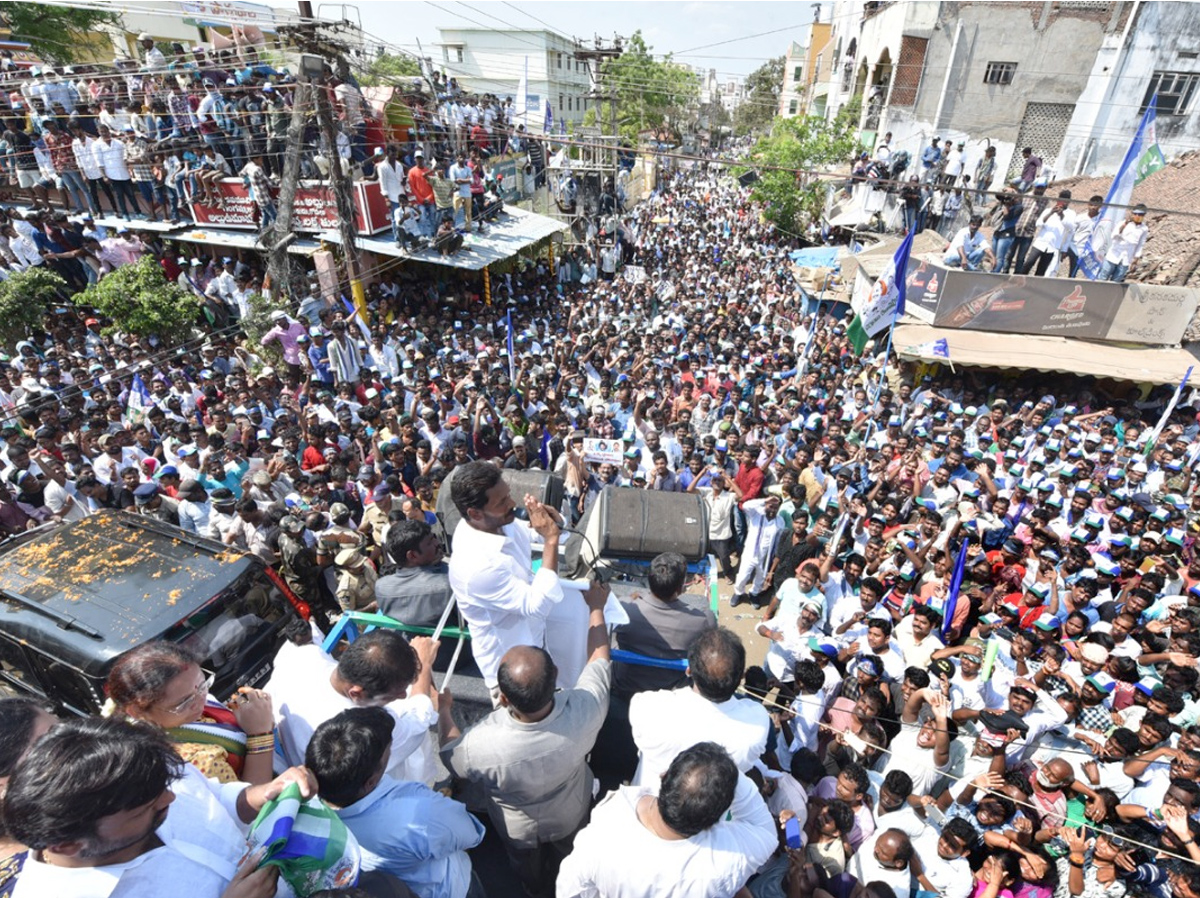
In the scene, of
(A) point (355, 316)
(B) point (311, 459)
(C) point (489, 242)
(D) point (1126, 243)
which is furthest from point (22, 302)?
(D) point (1126, 243)

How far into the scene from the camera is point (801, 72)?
6009cm

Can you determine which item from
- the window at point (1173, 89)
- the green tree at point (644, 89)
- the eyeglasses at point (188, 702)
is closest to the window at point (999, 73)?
the window at point (1173, 89)

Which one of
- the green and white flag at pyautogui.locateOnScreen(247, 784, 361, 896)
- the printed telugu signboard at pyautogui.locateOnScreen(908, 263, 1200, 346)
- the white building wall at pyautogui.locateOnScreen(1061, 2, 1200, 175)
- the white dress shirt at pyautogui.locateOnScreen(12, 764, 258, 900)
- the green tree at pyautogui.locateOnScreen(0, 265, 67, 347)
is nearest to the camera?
the white dress shirt at pyautogui.locateOnScreen(12, 764, 258, 900)

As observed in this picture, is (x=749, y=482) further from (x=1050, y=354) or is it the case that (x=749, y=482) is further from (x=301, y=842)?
(x=1050, y=354)

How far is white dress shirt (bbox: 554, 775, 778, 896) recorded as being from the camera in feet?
6.60

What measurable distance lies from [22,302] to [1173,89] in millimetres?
27106

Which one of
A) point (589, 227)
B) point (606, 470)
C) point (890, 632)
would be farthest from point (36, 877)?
point (589, 227)

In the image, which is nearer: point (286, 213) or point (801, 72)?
point (286, 213)

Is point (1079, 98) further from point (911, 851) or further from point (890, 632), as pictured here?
point (911, 851)

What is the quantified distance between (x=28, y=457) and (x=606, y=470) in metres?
5.94

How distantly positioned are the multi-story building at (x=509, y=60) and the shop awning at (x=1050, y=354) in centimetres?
4874

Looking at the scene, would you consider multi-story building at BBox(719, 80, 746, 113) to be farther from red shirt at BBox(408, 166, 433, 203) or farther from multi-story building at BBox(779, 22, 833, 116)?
red shirt at BBox(408, 166, 433, 203)

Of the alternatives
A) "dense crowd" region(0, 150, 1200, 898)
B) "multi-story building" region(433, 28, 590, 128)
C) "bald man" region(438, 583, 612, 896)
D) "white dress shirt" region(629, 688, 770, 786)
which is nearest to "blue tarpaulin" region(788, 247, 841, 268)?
"dense crowd" region(0, 150, 1200, 898)

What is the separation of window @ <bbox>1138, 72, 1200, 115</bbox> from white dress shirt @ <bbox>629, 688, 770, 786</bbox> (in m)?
22.0
